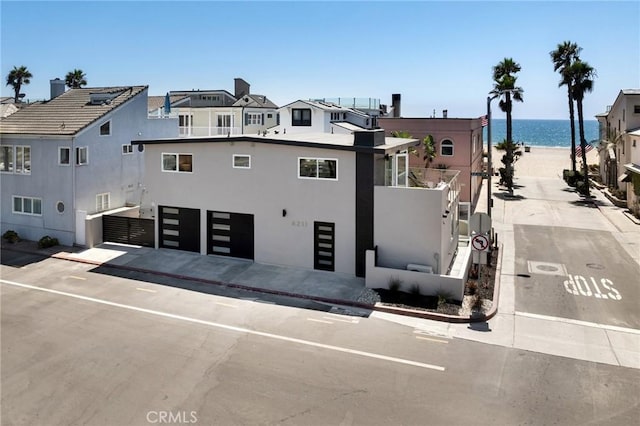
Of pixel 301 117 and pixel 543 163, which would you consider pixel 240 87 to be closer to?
pixel 301 117

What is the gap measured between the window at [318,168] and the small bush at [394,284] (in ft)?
15.2

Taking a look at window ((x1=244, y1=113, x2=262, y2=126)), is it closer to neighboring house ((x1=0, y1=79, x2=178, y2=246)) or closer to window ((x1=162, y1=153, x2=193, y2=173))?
neighboring house ((x1=0, y1=79, x2=178, y2=246))

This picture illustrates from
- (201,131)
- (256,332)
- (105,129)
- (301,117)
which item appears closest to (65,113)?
(105,129)

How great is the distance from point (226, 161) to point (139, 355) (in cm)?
1084

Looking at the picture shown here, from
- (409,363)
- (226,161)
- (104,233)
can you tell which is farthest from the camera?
(104,233)

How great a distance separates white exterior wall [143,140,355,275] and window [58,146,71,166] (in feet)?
15.5

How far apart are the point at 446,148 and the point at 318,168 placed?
2075 cm

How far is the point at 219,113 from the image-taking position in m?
41.0

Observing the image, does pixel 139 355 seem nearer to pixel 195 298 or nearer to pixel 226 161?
pixel 195 298

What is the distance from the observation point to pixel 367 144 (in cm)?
1920

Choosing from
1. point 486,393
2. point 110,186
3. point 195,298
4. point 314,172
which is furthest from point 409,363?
point 110,186

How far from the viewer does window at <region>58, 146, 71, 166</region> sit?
81.1 feet

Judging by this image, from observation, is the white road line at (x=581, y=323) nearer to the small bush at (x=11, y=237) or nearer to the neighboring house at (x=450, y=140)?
the neighboring house at (x=450, y=140)

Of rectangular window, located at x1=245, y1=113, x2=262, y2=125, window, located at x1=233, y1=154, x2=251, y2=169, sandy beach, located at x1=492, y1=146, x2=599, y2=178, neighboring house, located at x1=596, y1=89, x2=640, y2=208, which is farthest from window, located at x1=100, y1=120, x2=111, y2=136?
sandy beach, located at x1=492, y1=146, x2=599, y2=178
